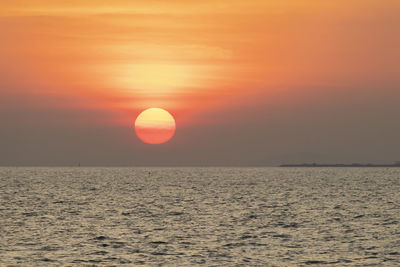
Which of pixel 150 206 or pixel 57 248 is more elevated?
pixel 150 206

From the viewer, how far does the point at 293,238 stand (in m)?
58.1

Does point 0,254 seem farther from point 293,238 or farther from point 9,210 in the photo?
point 9,210

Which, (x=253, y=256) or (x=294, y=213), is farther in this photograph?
(x=294, y=213)

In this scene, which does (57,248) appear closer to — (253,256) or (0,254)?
(0,254)

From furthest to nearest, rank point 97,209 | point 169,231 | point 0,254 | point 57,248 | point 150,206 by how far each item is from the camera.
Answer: point 150,206 → point 97,209 → point 169,231 → point 57,248 → point 0,254

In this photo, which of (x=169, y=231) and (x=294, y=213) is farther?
(x=294, y=213)

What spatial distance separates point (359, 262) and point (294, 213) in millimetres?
39148

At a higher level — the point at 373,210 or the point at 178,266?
the point at 373,210

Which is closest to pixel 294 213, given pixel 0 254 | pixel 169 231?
pixel 169 231

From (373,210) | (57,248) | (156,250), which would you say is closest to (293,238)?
(156,250)

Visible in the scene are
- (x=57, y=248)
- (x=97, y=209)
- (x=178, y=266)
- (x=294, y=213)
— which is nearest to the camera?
(x=178, y=266)

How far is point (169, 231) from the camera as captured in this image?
207 ft

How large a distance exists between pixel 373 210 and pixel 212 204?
92.2 feet

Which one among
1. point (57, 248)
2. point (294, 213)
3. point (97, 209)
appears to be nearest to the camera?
point (57, 248)
